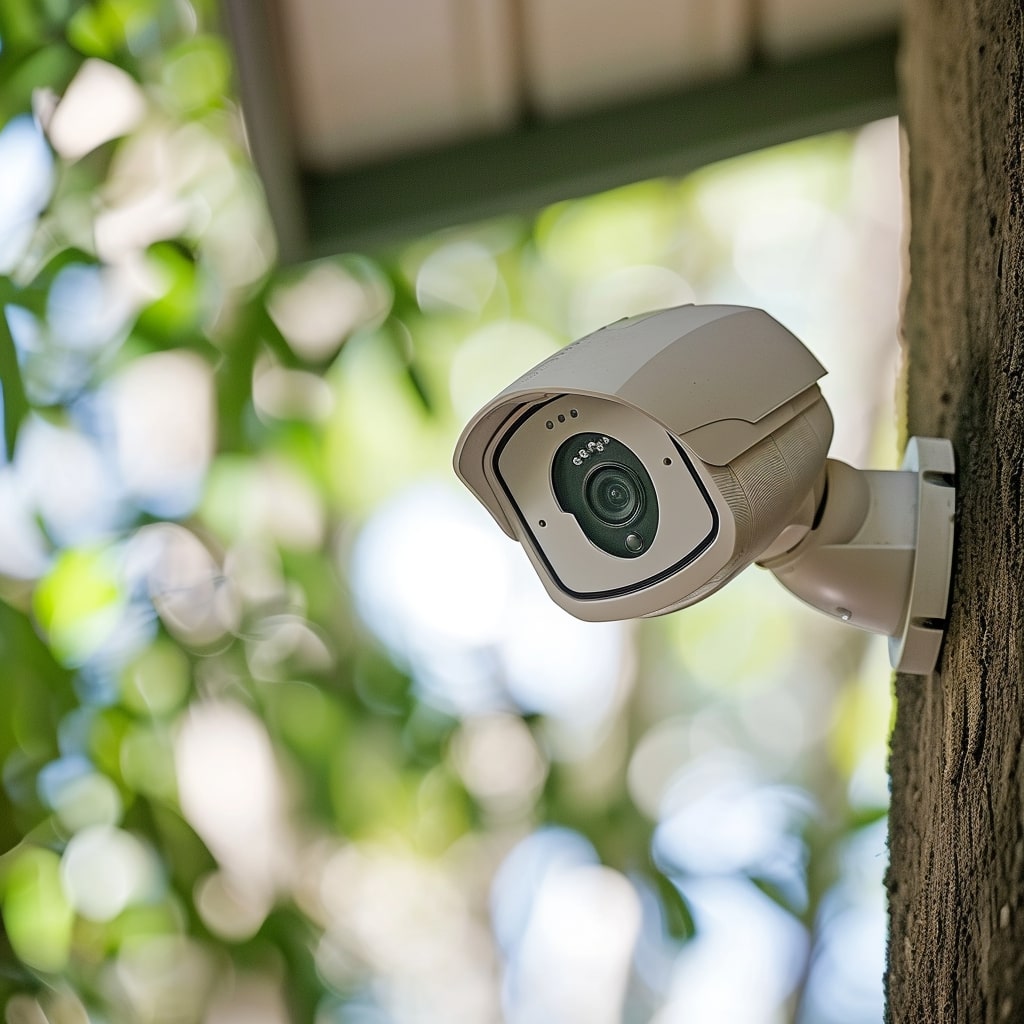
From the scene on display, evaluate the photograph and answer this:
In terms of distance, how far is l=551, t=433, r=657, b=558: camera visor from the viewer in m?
0.69

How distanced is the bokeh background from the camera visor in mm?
1515

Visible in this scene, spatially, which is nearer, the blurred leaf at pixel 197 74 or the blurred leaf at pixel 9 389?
the blurred leaf at pixel 9 389

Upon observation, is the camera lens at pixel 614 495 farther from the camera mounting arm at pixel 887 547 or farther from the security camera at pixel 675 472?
the camera mounting arm at pixel 887 547

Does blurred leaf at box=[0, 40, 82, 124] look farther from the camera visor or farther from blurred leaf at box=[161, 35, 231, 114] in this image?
the camera visor

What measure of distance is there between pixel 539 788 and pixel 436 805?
236 mm

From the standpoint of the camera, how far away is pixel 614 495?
70 cm

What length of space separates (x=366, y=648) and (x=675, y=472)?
1.89 meters

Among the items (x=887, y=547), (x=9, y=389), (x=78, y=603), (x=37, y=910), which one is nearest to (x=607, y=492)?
(x=887, y=547)

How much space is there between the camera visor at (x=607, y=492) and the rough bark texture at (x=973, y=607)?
207 mm

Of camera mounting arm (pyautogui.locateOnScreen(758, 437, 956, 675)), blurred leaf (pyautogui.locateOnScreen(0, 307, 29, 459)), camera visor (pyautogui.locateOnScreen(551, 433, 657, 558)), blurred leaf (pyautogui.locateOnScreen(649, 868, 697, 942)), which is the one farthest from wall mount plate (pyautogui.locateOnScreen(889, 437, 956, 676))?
blurred leaf (pyautogui.locateOnScreen(649, 868, 697, 942))

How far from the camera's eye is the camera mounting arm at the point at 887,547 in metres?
0.80

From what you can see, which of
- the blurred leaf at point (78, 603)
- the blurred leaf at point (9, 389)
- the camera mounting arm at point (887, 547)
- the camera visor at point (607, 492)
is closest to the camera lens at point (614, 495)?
the camera visor at point (607, 492)

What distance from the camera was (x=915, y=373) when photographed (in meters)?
1.21

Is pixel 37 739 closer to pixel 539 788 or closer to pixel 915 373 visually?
pixel 539 788
